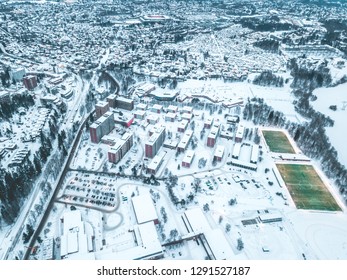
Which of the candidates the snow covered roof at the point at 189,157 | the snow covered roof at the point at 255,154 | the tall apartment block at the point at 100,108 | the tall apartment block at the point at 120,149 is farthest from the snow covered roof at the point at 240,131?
the tall apartment block at the point at 100,108

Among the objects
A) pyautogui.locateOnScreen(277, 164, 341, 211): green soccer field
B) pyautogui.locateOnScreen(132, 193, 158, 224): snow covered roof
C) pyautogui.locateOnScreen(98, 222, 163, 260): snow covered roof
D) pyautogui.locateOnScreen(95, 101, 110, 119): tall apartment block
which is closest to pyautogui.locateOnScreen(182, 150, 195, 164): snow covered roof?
pyautogui.locateOnScreen(132, 193, 158, 224): snow covered roof

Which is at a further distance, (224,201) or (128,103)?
(128,103)

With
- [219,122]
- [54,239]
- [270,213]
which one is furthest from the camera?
[219,122]

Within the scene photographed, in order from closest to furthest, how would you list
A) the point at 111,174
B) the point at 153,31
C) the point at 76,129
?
the point at 111,174, the point at 76,129, the point at 153,31

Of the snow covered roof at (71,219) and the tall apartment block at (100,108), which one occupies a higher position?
the tall apartment block at (100,108)

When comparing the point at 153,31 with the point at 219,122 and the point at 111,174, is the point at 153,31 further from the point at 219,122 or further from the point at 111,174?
the point at 111,174

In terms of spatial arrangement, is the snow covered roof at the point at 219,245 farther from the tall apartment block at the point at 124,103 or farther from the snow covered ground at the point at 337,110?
the tall apartment block at the point at 124,103

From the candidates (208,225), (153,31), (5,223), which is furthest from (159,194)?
(153,31)
